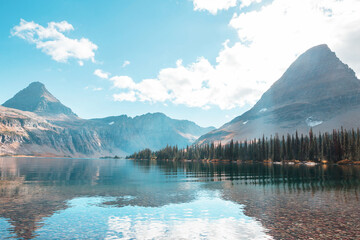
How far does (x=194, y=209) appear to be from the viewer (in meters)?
29.4

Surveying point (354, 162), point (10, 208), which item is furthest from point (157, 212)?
point (354, 162)

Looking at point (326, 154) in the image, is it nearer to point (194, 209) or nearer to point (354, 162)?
point (354, 162)

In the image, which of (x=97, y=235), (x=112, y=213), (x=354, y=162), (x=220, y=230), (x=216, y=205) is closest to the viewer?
(x=97, y=235)

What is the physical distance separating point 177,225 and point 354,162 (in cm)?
18188

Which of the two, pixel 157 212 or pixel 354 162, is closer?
pixel 157 212

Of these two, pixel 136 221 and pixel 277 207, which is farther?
pixel 277 207

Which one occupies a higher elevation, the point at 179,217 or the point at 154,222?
the point at 154,222

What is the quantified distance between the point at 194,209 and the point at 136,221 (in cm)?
876

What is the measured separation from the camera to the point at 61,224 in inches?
866

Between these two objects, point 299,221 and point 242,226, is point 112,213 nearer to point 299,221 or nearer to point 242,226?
point 242,226

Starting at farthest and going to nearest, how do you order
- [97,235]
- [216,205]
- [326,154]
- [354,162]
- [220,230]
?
[326,154] → [354,162] → [216,205] → [220,230] → [97,235]

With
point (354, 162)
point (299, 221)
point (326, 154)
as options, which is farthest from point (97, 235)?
point (326, 154)

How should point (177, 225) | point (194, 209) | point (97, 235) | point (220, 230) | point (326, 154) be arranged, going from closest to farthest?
point (97, 235), point (220, 230), point (177, 225), point (194, 209), point (326, 154)

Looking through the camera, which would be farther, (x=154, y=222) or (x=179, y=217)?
(x=179, y=217)
